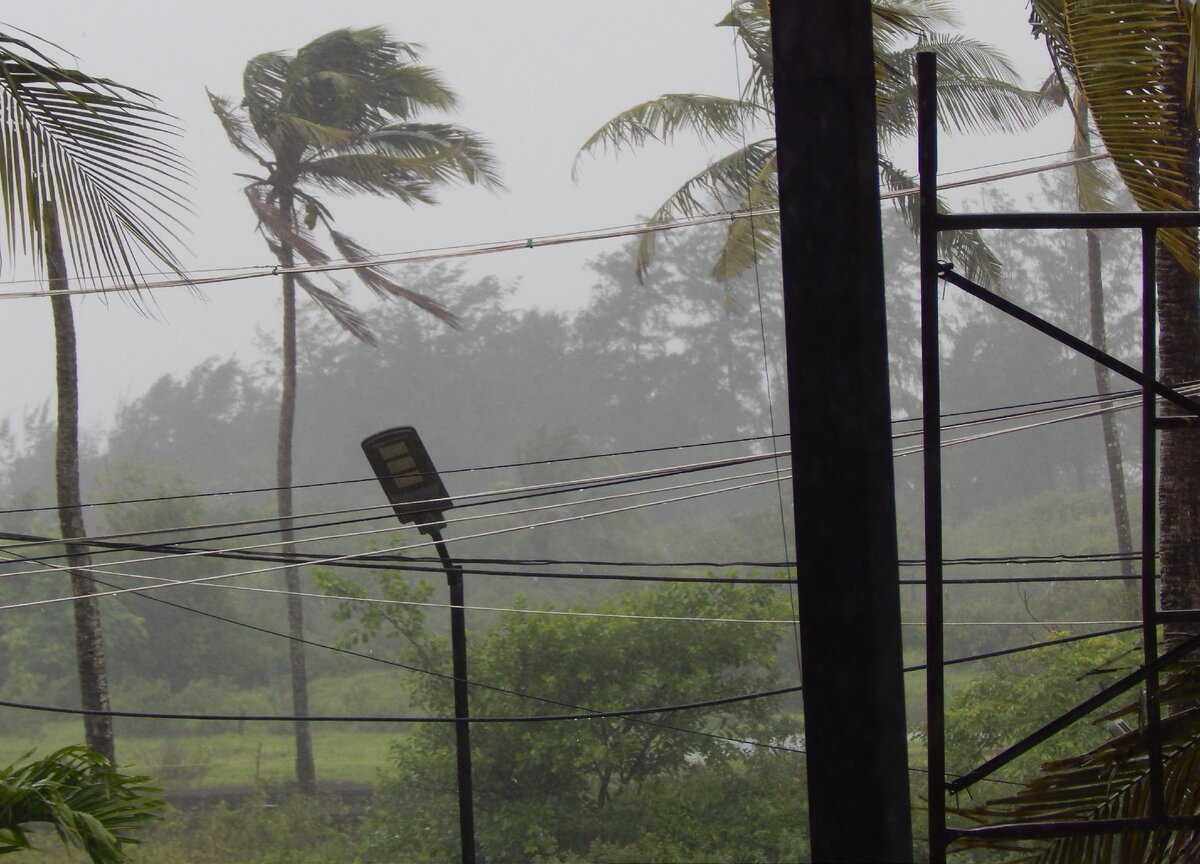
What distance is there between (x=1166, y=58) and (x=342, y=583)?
13.8m

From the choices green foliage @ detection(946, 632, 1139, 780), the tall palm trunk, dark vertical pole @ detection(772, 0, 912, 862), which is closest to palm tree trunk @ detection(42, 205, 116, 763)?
the tall palm trunk

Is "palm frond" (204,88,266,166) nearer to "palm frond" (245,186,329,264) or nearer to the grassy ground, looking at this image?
"palm frond" (245,186,329,264)

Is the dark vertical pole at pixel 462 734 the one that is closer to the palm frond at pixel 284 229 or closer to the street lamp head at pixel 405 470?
the street lamp head at pixel 405 470

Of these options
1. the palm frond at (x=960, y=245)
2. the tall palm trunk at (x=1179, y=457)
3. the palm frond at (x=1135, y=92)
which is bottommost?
the tall palm trunk at (x=1179, y=457)

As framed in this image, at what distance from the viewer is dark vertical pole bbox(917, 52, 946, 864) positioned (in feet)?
8.14

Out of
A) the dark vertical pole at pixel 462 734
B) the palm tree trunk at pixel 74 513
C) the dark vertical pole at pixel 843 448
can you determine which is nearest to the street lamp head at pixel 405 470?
the dark vertical pole at pixel 462 734

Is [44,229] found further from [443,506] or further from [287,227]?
[287,227]

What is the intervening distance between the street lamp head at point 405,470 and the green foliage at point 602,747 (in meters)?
8.44

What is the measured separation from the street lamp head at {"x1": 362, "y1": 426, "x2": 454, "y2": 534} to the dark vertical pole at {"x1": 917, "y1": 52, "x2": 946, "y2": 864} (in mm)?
5426

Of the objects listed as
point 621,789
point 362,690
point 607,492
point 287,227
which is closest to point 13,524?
point 362,690

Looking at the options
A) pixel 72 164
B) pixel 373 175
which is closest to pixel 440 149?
pixel 373 175

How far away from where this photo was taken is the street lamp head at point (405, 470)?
7.83 meters

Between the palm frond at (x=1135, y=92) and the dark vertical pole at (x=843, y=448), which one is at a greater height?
the palm frond at (x=1135, y=92)

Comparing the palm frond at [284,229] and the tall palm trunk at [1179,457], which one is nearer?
the tall palm trunk at [1179,457]
